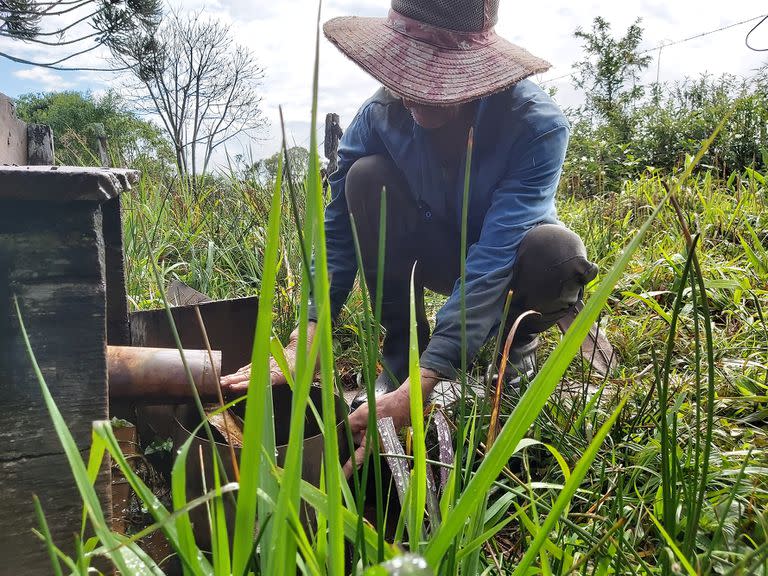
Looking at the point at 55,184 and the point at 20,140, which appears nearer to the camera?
the point at 55,184

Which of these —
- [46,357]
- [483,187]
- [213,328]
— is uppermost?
[483,187]

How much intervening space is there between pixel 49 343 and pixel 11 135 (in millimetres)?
2700

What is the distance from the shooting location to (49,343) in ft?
3.16

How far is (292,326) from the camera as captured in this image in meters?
2.53

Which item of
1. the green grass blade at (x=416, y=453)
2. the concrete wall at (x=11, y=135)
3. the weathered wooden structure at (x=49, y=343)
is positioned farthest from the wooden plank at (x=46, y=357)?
the concrete wall at (x=11, y=135)

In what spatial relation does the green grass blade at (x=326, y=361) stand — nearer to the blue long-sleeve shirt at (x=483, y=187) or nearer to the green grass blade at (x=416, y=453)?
the green grass blade at (x=416, y=453)

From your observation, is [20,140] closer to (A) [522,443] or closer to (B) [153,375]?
(B) [153,375]

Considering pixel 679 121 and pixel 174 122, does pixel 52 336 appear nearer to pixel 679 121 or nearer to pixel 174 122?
pixel 679 121

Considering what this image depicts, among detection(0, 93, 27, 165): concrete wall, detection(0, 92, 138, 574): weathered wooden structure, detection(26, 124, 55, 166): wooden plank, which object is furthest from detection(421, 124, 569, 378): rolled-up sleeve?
detection(26, 124, 55, 166): wooden plank

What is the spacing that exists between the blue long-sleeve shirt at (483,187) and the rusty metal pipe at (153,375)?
0.62 m

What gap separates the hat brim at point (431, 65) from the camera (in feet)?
5.26

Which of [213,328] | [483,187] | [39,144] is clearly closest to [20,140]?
[39,144]

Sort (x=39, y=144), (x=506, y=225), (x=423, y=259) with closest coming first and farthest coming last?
(x=506, y=225) < (x=423, y=259) < (x=39, y=144)

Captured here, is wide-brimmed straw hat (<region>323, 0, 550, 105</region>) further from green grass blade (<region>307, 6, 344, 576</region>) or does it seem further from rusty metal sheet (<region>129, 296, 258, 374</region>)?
green grass blade (<region>307, 6, 344, 576</region>)
